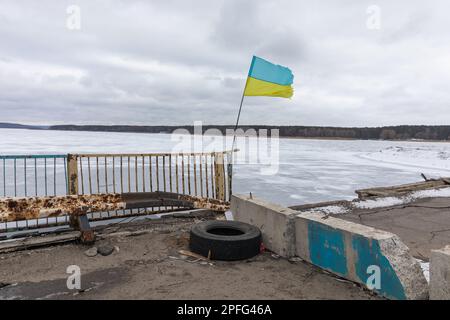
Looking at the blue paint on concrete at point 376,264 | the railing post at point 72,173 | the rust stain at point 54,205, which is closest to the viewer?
the blue paint on concrete at point 376,264

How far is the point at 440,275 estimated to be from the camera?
11.3 ft

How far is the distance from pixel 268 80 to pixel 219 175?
2.62m

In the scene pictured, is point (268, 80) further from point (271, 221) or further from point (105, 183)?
point (105, 183)

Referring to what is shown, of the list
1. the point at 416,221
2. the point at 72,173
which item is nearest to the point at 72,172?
the point at 72,173

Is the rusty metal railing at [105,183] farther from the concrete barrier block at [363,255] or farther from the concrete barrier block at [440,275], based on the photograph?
the concrete barrier block at [440,275]

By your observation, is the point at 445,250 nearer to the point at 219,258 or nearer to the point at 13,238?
the point at 219,258

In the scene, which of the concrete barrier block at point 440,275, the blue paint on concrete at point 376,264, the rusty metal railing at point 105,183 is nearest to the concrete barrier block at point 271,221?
the blue paint on concrete at point 376,264

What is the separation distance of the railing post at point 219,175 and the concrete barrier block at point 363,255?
12.3ft

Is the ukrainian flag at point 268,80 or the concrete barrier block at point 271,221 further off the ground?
the ukrainian flag at point 268,80

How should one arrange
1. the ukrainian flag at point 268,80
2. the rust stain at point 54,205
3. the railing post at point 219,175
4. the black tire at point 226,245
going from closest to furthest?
1. the black tire at point 226,245
2. the rust stain at point 54,205
3. the ukrainian flag at point 268,80
4. the railing post at point 219,175

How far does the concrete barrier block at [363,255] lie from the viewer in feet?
12.2

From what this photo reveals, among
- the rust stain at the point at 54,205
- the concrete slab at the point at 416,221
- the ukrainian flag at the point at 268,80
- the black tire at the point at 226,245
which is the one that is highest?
the ukrainian flag at the point at 268,80

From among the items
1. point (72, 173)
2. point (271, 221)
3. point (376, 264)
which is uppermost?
point (72, 173)

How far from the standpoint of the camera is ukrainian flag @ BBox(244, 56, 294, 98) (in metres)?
7.30
